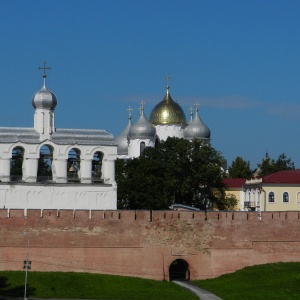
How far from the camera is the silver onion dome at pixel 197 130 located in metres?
80.5

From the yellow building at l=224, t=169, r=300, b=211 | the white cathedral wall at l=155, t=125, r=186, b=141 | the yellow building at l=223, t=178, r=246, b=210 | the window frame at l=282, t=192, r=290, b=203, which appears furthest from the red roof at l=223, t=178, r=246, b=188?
the window frame at l=282, t=192, r=290, b=203

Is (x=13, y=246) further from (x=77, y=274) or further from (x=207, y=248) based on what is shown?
(x=207, y=248)

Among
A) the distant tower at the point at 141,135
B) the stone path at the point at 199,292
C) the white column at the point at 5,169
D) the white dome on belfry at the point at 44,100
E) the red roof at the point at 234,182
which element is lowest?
the stone path at the point at 199,292

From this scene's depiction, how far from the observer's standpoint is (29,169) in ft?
163

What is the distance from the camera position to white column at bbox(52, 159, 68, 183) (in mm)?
49594

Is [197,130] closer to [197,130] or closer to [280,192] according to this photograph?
[197,130]

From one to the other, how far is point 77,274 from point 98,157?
9.44 m

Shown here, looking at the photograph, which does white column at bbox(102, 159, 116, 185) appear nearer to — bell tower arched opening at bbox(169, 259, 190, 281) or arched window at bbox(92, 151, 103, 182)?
arched window at bbox(92, 151, 103, 182)

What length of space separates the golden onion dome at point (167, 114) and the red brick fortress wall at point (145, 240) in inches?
1467

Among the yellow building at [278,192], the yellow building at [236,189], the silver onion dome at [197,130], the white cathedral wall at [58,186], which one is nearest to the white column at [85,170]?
the white cathedral wall at [58,186]

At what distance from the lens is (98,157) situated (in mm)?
51188

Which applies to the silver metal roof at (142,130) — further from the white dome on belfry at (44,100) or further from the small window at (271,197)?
the white dome on belfry at (44,100)

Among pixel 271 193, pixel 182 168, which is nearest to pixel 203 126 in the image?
pixel 271 193

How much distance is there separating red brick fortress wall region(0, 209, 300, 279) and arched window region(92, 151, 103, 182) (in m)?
6.60
